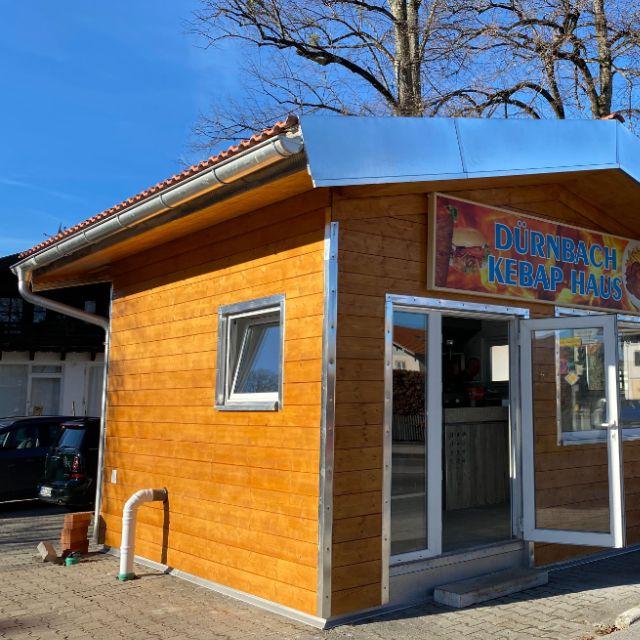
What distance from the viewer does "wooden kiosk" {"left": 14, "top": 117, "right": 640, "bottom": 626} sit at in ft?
16.4

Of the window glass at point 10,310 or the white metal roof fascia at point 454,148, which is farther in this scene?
the window glass at point 10,310

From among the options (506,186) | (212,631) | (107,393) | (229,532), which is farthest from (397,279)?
(107,393)

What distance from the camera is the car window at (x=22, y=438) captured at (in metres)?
11.7

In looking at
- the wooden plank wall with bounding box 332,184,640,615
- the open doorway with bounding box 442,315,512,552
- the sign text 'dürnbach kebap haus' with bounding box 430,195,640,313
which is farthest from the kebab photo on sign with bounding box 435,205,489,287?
the open doorway with bounding box 442,315,512,552

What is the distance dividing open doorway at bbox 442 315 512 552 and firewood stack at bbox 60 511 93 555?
12.9 ft

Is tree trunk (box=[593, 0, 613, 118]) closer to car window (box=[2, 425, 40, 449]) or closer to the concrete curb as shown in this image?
the concrete curb

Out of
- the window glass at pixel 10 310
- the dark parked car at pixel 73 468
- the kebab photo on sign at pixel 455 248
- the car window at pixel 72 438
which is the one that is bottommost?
the dark parked car at pixel 73 468

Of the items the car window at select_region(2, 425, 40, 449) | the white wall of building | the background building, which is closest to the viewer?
the car window at select_region(2, 425, 40, 449)

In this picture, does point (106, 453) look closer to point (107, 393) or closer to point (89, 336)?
point (107, 393)

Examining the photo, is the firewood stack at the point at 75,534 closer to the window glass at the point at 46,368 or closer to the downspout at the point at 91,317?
the downspout at the point at 91,317

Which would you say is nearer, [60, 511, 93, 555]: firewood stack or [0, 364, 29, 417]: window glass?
[60, 511, 93, 555]: firewood stack

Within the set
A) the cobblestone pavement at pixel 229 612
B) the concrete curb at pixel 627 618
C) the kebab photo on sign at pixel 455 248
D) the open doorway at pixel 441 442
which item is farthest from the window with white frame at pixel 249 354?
the concrete curb at pixel 627 618

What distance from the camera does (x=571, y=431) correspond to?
6508 mm

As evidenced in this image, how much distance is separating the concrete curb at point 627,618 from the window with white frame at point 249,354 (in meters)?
2.99
